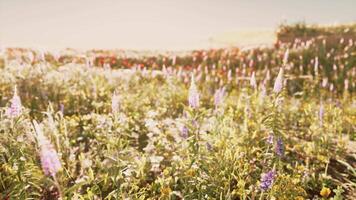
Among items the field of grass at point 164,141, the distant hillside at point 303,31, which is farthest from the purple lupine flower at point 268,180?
the distant hillside at point 303,31

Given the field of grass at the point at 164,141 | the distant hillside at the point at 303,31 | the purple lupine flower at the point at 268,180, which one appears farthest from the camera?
the distant hillside at the point at 303,31

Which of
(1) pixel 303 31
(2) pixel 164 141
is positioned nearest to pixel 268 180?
(2) pixel 164 141

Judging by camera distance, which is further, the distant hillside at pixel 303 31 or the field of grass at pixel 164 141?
the distant hillside at pixel 303 31

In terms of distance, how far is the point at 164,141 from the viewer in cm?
464

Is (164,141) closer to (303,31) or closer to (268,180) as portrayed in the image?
(268,180)

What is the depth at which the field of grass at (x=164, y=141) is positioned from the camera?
3.40m

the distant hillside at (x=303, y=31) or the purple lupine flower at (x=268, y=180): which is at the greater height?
the distant hillside at (x=303, y=31)

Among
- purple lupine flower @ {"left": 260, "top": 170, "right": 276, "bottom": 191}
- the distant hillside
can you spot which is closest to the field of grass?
purple lupine flower @ {"left": 260, "top": 170, "right": 276, "bottom": 191}

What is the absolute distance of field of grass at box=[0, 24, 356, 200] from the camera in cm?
340

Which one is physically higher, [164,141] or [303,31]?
[303,31]

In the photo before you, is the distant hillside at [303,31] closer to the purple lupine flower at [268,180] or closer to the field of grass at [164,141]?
the field of grass at [164,141]

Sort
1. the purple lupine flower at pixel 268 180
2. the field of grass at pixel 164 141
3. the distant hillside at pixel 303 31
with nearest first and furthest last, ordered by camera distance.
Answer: the purple lupine flower at pixel 268 180, the field of grass at pixel 164 141, the distant hillside at pixel 303 31

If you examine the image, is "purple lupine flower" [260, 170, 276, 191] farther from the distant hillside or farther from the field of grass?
the distant hillside

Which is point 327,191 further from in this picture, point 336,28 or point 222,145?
point 336,28
